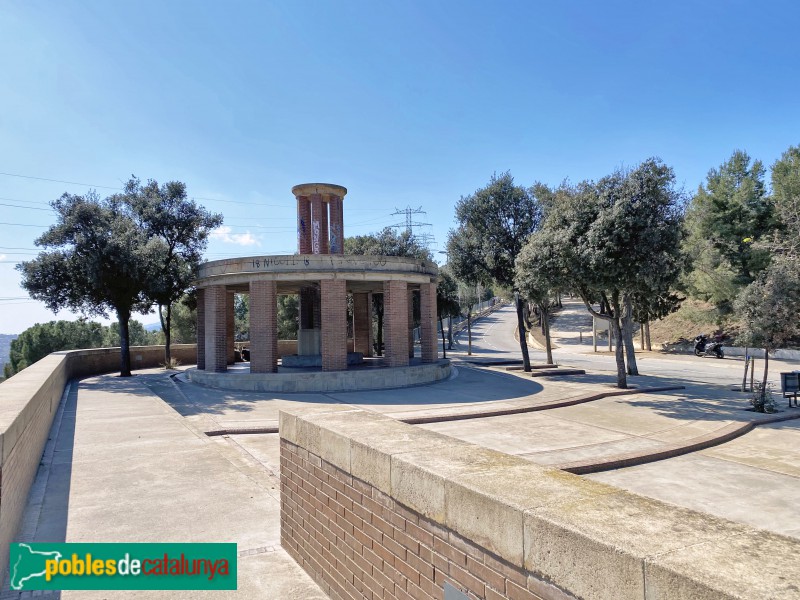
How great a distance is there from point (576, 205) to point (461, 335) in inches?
1809

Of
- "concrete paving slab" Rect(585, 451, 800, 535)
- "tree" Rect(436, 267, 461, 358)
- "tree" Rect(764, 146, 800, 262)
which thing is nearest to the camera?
"concrete paving slab" Rect(585, 451, 800, 535)

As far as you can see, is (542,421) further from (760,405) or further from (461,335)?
(461,335)

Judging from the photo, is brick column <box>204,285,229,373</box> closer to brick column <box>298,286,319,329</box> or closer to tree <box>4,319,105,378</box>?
brick column <box>298,286,319,329</box>

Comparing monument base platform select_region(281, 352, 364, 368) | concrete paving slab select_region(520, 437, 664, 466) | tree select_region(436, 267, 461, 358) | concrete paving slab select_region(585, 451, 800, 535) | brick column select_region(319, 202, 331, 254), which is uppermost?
brick column select_region(319, 202, 331, 254)

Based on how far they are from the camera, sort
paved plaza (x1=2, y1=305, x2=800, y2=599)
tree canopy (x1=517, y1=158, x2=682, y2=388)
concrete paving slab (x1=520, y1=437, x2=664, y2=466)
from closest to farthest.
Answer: paved plaza (x1=2, y1=305, x2=800, y2=599)
concrete paving slab (x1=520, y1=437, x2=664, y2=466)
tree canopy (x1=517, y1=158, x2=682, y2=388)

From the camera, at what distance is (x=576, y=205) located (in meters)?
17.3

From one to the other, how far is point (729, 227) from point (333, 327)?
29933 millimetres

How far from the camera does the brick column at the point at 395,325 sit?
20203 mm

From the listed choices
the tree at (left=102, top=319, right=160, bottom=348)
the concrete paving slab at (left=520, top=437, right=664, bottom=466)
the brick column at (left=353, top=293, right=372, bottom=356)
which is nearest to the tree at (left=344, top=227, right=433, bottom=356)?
the brick column at (left=353, top=293, right=372, bottom=356)

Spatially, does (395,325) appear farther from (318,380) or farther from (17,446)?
(17,446)

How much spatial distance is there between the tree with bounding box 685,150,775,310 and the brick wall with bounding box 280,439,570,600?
35229 millimetres

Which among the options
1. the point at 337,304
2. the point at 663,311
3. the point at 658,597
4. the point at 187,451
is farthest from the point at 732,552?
the point at 663,311
